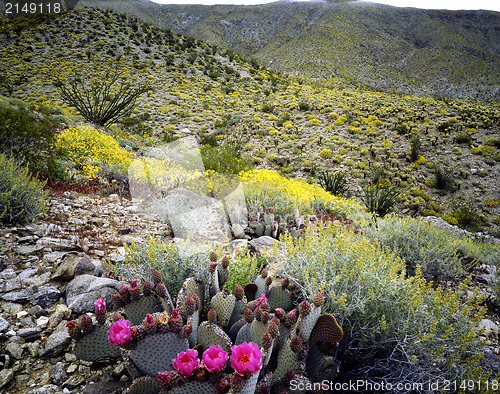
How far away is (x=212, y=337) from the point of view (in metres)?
1.86

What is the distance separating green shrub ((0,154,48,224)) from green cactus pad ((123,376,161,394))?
3378mm

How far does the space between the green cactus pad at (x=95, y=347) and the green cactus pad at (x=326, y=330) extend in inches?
60.7

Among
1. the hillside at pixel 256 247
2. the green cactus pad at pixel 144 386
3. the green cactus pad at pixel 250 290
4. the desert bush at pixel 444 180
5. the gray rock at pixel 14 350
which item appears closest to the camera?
the green cactus pad at pixel 144 386

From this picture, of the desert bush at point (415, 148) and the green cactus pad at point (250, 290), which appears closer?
the green cactus pad at point (250, 290)

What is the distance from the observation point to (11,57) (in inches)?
865

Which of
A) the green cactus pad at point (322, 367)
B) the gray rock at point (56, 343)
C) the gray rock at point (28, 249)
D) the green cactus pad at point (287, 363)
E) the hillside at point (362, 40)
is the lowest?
the gray rock at point (56, 343)

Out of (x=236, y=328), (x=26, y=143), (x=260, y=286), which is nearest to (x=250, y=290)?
(x=260, y=286)

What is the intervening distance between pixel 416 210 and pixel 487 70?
5325 centimetres

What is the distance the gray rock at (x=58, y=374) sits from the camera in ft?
6.33

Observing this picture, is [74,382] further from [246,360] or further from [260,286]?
[260,286]

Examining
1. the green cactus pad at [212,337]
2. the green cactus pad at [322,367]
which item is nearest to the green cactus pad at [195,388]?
the green cactus pad at [212,337]

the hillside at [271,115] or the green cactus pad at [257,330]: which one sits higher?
the hillside at [271,115]

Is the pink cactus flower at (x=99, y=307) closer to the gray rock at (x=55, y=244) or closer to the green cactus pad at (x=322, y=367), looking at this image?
the green cactus pad at (x=322, y=367)

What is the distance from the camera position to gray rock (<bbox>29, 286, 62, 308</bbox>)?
2605mm
